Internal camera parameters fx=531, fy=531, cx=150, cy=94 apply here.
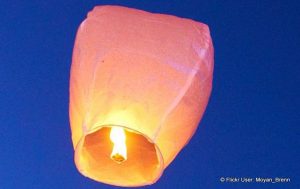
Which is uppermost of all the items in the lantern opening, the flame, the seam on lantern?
the seam on lantern

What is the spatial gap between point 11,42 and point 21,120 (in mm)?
304

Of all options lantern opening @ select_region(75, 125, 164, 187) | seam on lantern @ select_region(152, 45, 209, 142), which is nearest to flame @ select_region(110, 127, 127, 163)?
lantern opening @ select_region(75, 125, 164, 187)

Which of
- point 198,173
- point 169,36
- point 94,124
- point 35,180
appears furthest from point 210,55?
point 35,180

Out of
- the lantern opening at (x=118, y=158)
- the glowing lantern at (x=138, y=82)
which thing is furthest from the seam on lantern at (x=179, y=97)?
the lantern opening at (x=118, y=158)

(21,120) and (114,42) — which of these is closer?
(114,42)

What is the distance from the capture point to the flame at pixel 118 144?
3.15ft

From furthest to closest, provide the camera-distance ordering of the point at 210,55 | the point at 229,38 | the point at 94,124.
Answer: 1. the point at 229,38
2. the point at 210,55
3. the point at 94,124

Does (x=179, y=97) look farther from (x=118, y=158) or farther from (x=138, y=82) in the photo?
(x=118, y=158)

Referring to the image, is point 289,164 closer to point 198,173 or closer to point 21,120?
point 198,173

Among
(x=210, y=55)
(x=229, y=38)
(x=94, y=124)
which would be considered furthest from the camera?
(x=229, y=38)

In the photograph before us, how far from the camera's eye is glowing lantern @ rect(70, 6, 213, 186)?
0.84m

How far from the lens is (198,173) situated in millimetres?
2100

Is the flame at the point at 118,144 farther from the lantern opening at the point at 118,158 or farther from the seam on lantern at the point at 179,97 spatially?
the seam on lantern at the point at 179,97

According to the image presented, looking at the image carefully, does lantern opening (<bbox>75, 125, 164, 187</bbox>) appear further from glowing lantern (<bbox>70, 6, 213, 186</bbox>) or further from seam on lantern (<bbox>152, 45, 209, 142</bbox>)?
seam on lantern (<bbox>152, 45, 209, 142</bbox>)
